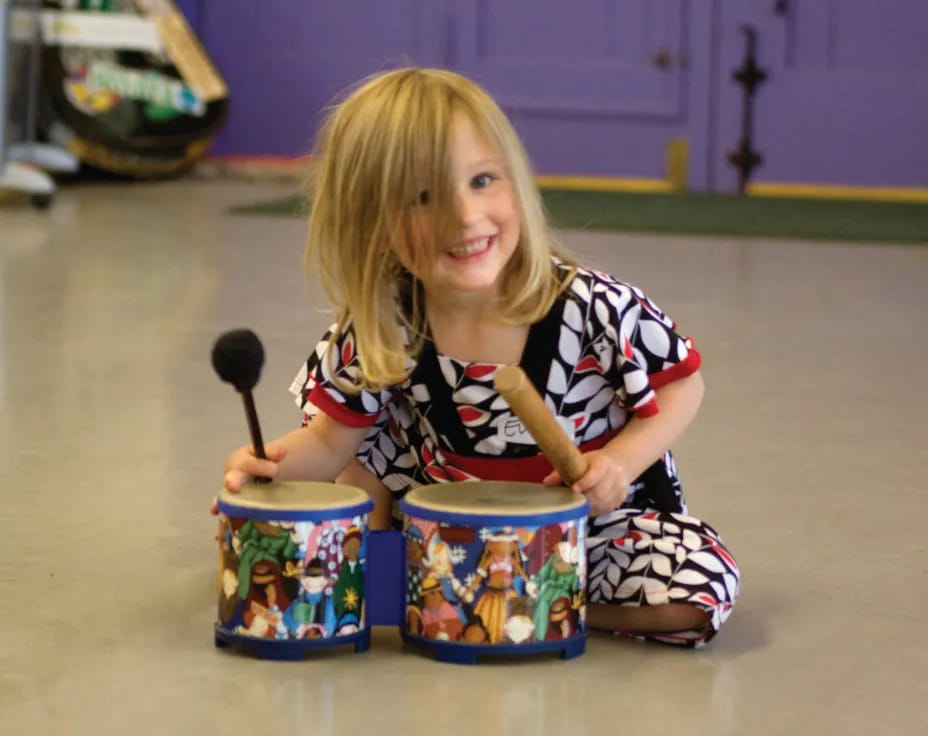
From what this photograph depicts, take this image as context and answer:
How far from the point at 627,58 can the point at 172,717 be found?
3.81 metres

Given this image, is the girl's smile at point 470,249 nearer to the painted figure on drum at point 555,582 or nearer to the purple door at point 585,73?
the painted figure on drum at point 555,582

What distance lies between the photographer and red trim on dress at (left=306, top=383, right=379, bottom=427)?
49.9 inches

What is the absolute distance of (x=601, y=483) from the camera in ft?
3.81

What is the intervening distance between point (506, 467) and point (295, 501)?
20 centimetres

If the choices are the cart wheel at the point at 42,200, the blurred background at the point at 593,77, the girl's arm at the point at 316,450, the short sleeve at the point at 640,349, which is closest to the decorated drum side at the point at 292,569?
the girl's arm at the point at 316,450

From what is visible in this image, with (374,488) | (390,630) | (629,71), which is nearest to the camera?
Answer: (390,630)

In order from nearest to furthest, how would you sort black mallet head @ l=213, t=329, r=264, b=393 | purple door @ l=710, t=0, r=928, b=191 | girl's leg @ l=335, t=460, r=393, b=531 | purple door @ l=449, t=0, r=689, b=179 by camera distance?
1. black mallet head @ l=213, t=329, r=264, b=393
2. girl's leg @ l=335, t=460, r=393, b=531
3. purple door @ l=710, t=0, r=928, b=191
4. purple door @ l=449, t=0, r=689, b=179

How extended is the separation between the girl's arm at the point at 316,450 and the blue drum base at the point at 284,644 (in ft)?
0.45

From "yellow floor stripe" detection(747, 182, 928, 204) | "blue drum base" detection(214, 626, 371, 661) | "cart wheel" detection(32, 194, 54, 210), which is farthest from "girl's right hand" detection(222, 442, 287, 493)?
"yellow floor stripe" detection(747, 182, 928, 204)

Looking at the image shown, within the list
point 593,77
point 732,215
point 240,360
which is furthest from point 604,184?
point 240,360

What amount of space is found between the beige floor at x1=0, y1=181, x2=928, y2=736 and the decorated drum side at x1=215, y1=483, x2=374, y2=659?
2cm

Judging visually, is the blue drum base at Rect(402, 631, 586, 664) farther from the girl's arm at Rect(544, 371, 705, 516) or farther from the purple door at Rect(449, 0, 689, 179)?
the purple door at Rect(449, 0, 689, 179)

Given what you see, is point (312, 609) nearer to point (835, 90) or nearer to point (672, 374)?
point (672, 374)

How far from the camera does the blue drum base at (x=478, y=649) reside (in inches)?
43.6
